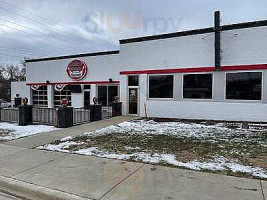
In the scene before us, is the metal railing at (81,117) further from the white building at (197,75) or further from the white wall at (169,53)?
the white wall at (169,53)

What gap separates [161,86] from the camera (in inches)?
617

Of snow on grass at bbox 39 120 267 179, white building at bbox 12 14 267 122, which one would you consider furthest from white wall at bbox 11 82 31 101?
snow on grass at bbox 39 120 267 179

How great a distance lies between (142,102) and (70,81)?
31.6ft

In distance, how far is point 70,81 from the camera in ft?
74.8

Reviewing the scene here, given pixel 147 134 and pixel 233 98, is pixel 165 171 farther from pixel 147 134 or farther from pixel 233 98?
pixel 233 98

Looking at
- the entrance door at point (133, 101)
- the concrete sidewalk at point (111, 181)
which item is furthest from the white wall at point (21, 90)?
the concrete sidewalk at point (111, 181)

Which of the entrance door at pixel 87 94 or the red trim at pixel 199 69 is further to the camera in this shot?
the entrance door at pixel 87 94

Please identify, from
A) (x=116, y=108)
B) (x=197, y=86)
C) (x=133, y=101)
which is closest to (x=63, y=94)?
(x=116, y=108)

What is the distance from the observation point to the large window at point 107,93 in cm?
2060

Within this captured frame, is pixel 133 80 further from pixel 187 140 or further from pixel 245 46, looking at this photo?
pixel 187 140

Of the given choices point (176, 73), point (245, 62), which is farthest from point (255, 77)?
point (176, 73)

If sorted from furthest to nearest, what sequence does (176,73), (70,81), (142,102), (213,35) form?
(70,81), (142,102), (176,73), (213,35)

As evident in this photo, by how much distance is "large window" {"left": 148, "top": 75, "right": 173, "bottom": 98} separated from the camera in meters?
15.4

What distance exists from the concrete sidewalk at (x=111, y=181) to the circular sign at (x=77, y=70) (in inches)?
640
